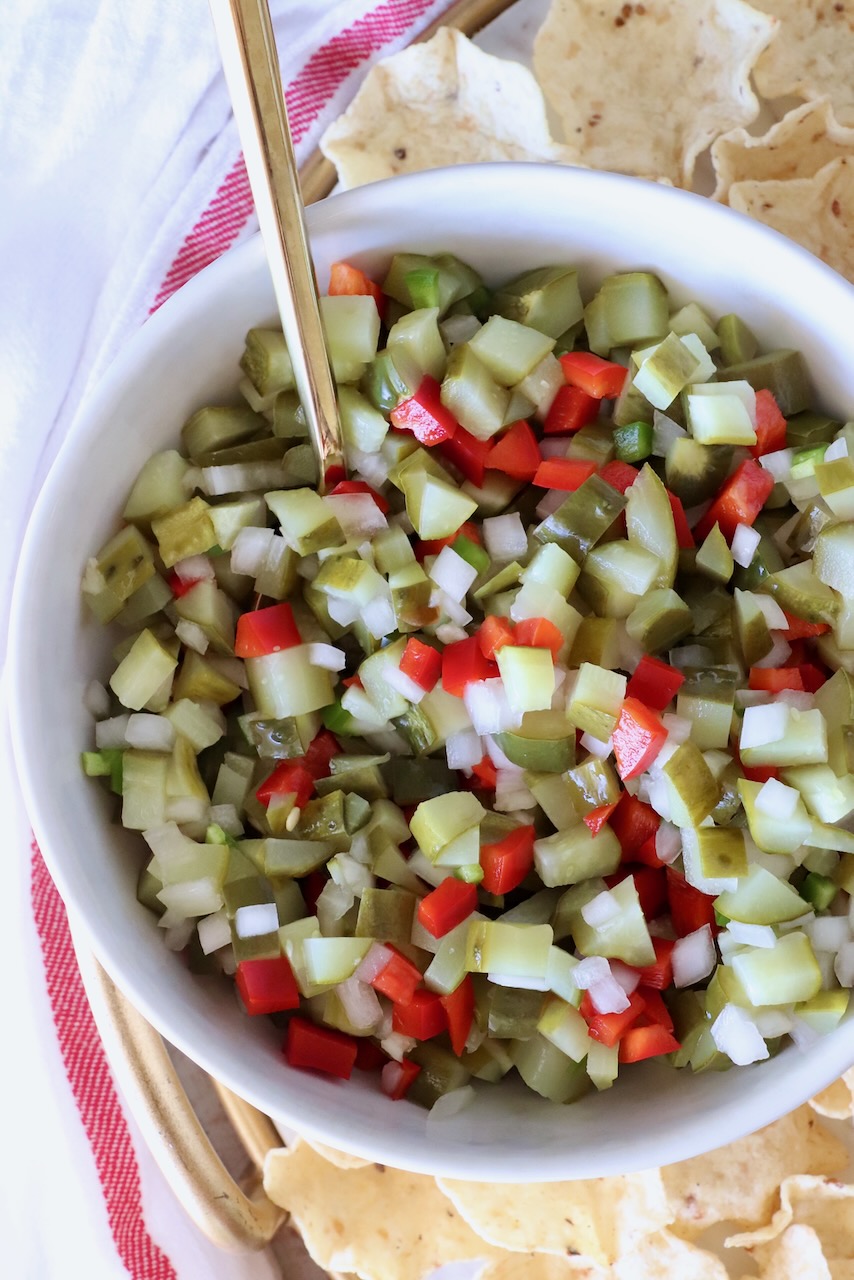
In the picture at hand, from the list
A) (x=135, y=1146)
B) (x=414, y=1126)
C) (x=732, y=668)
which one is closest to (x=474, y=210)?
(x=732, y=668)

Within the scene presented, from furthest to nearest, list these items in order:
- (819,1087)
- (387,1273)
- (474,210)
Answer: (387,1273) → (474,210) → (819,1087)

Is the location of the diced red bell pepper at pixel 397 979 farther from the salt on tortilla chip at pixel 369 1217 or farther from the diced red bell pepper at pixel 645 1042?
the salt on tortilla chip at pixel 369 1217

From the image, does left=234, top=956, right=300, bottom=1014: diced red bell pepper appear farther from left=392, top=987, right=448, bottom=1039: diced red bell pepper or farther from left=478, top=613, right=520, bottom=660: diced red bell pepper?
left=478, top=613, right=520, bottom=660: diced red bell pepper

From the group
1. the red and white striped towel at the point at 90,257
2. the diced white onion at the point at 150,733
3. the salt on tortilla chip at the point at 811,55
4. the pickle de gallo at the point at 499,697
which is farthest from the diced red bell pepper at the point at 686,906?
the salt on tortilla chip at the point at 811,55

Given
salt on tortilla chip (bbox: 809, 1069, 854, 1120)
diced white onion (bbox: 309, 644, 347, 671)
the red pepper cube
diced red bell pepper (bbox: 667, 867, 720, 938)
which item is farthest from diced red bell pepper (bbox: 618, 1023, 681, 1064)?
diced white onion (bbox: 309, 644, 347, 671)

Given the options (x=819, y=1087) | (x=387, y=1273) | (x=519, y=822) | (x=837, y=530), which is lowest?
(x=387, y=1273)

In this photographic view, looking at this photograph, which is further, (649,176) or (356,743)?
(649,176)

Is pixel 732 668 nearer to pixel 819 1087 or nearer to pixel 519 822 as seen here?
pixel 519 822

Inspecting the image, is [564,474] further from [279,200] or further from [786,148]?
[786,148]
